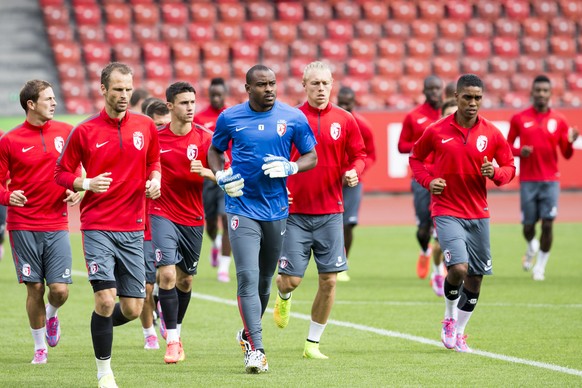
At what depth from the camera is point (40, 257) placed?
10109mm

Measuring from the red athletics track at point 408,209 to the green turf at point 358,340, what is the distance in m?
7.54

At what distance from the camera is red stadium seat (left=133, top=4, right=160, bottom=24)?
105 ft

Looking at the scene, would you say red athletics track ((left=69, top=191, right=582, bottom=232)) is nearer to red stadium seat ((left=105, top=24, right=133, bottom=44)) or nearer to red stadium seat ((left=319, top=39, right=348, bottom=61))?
red stadium seat ((left=319, top=39, right=348, bottom=61))

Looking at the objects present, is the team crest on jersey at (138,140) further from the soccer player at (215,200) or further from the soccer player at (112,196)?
the soccer player at (215,200)

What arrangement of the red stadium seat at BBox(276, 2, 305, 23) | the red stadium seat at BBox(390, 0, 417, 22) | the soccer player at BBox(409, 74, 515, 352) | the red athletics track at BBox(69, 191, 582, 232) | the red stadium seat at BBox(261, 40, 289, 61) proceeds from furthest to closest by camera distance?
the red stadium seat at BBox(390, 0, 417, 22) → the red stadium seat at BBox(276, 2, 305, 23) → the red stadium seat at BBox(261, 40, 289, 61) → the red athletics track at BBox(69, 191, 582, 232) → the soccer player at BBox(409, 74, 515, 352)

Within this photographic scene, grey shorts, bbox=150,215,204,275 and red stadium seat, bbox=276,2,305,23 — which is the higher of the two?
red stadium seat, bbox=276,2,305,23

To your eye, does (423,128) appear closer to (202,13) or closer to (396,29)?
(202,13)

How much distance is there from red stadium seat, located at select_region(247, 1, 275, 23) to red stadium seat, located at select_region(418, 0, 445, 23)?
4319 millimetres

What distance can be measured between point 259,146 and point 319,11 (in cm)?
2441

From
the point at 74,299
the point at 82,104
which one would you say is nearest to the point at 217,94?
the point at 74,299

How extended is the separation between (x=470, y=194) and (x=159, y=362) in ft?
10.3

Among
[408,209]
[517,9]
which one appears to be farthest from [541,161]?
[517,9]

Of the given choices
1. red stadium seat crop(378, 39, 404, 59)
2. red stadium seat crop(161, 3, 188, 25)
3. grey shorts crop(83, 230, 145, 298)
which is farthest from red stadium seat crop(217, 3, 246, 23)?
grey shorts crop(83, 230, 145, 298)

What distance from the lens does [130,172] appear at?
29.3ft
